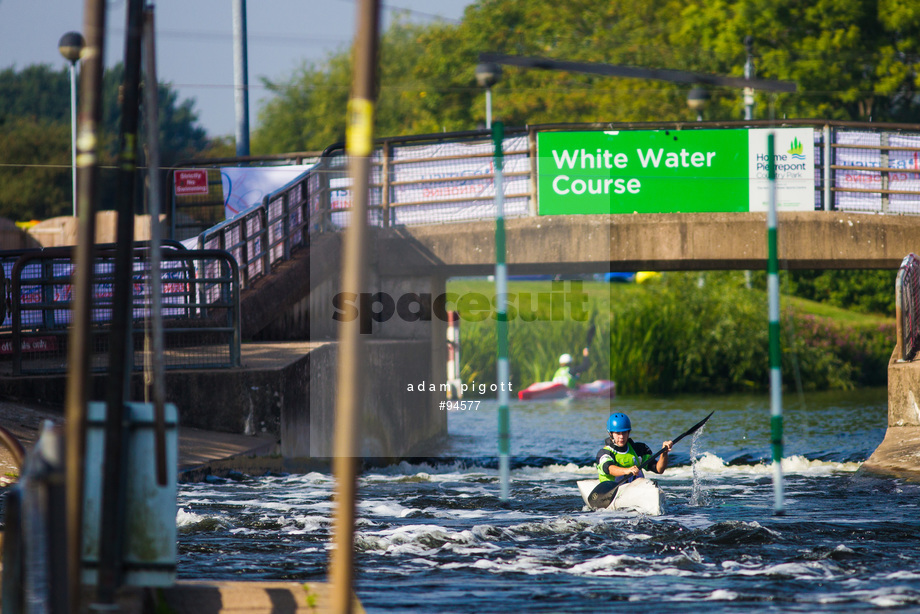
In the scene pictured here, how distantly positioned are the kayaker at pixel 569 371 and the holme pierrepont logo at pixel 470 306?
1753 millimetres

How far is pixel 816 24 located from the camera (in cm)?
3788

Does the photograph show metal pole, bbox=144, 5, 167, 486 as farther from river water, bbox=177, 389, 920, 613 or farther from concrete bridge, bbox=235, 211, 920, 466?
concrete bridge, bbox=235, 211, 920, 466

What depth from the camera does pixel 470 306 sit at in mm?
31844

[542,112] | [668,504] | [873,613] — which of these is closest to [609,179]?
[668,504]

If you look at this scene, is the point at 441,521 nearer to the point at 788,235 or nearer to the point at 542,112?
the point at 788,235

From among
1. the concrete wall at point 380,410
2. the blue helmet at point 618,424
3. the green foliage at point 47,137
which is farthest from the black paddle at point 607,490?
the green foliage at point 47,137

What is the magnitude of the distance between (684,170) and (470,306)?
1593 centimetres

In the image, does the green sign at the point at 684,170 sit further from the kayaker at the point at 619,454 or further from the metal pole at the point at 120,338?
the metal pole at the point at 120,338

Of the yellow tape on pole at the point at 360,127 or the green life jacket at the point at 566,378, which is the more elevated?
the yellow tape on pole at the point at 360,127

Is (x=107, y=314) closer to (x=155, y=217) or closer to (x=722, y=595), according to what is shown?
(x=155, y=217)

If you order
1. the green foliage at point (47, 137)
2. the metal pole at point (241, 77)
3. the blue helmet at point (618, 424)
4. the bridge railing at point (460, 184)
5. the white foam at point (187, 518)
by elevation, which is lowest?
the white foam at point (187, 518)

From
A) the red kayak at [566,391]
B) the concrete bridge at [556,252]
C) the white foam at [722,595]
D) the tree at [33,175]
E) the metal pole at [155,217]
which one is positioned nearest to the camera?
the metal pole at [155,217]

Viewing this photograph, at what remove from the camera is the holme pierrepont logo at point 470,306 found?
18.0 meters

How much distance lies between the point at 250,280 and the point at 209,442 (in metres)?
4.60
